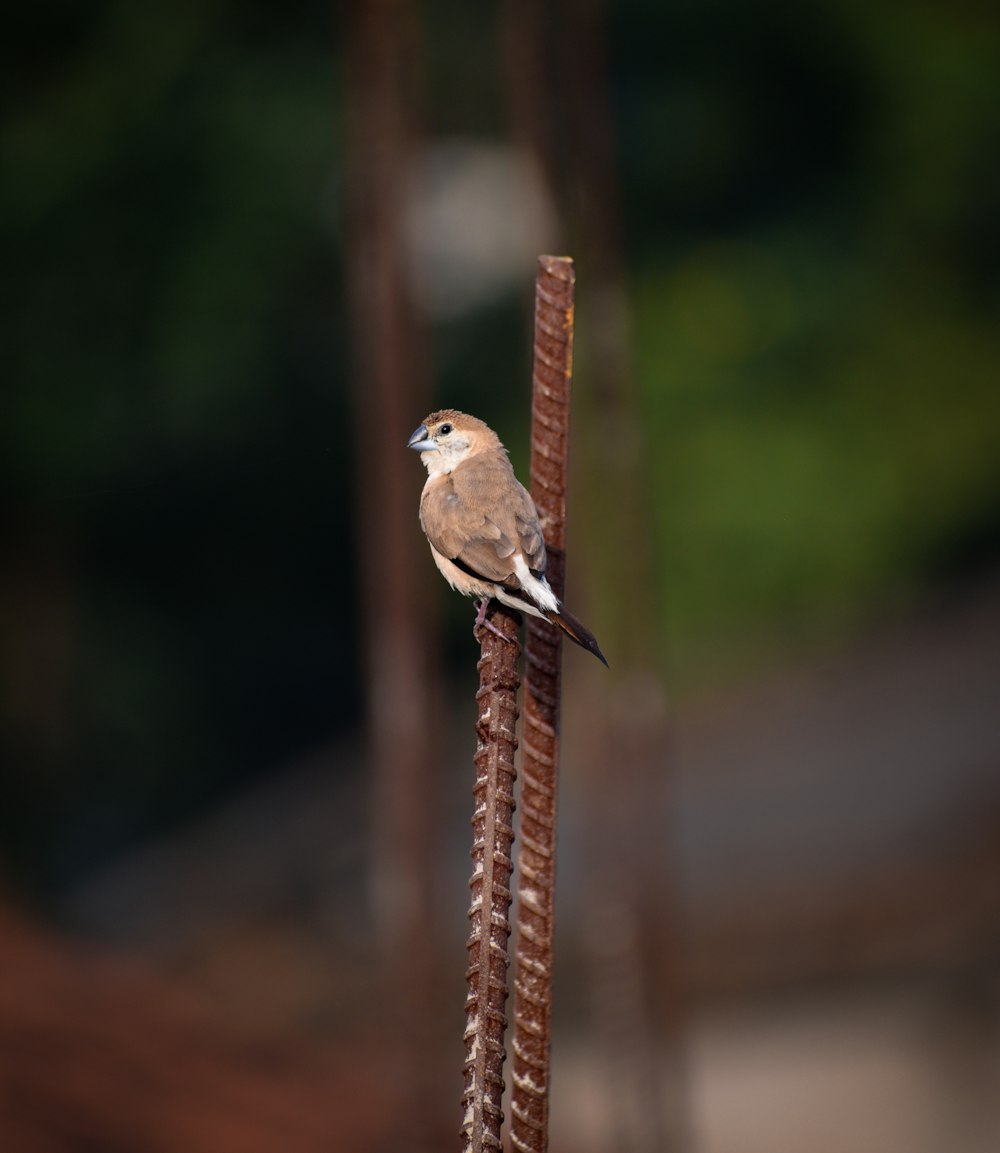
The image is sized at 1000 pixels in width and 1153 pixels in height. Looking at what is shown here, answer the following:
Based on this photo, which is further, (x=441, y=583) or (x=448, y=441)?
(x=441, y=583)

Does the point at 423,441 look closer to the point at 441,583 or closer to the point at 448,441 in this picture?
the point at 448,441

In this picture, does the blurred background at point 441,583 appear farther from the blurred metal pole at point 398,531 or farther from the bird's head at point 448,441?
the bird's head at point 448,441

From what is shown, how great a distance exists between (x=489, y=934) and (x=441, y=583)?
11.3m

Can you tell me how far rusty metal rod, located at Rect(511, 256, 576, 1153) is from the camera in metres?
2.19

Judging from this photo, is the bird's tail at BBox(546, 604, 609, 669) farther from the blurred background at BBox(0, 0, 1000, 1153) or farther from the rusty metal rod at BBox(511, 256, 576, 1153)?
the blurred background at BBox(0, 0, 1000, 1153)

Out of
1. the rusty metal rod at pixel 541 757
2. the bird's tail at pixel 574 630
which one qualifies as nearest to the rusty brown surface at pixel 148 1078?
the bird's tail at pixel 574 630

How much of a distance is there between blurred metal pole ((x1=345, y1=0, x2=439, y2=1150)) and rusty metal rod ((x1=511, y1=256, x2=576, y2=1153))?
4.15 m

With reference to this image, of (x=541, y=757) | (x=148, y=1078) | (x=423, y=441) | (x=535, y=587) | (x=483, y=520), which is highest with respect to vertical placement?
(x=148, y=1078)

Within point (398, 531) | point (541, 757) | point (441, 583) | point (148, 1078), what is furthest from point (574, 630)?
point (441, 583)

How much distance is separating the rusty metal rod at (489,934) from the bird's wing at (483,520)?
887 mm

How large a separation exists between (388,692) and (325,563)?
10977mm

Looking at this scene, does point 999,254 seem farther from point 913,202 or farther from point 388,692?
point 388,692

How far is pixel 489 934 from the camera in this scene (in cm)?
214

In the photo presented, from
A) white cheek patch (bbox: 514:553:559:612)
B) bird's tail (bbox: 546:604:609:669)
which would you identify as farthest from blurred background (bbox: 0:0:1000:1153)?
bird's tail (bbox: 546:604:609:669)
